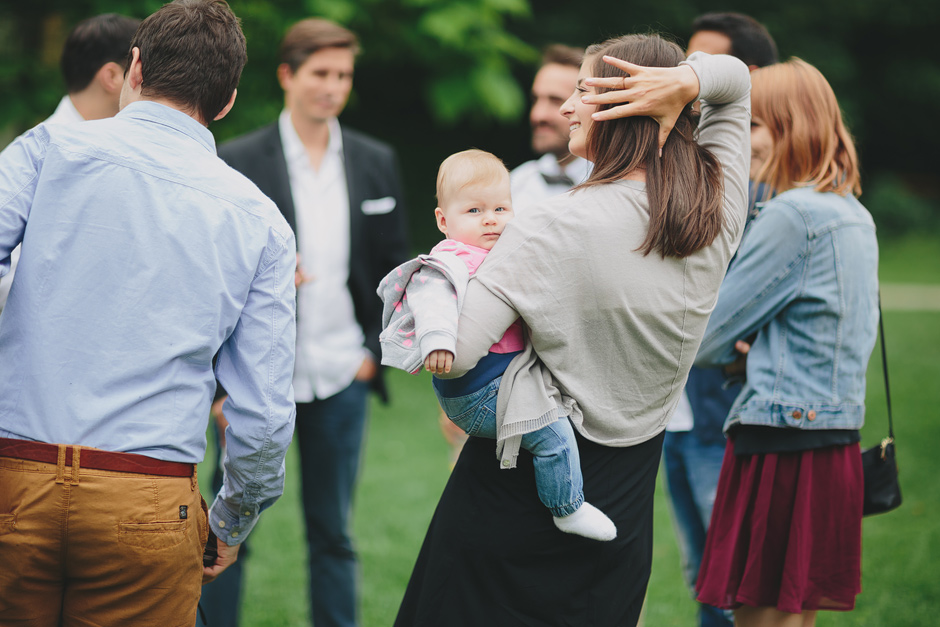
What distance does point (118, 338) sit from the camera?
2059 mm

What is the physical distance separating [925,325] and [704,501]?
37.0 ft

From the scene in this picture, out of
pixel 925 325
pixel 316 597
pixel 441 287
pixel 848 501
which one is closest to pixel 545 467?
pixel 441 287

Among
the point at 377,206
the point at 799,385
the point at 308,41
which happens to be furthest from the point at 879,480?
the point at 308,41

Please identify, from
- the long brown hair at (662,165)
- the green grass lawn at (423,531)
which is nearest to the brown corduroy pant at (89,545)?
the long brown hair at (662,165)

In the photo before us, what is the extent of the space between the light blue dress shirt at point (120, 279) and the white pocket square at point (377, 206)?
1949 mm

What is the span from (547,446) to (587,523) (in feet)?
0.75

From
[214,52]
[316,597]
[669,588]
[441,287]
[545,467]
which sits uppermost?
[214,52]

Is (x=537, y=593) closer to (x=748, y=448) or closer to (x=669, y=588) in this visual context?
(x=748, y=448)

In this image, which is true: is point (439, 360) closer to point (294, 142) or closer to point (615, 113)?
point (615, 113)

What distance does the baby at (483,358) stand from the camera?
204cm

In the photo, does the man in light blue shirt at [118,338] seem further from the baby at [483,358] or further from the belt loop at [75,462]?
the baby at [483,358]

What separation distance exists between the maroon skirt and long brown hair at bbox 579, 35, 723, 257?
1082 millimetres

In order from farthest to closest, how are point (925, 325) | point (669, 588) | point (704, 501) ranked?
point (925, 325), point (669, 588), point (704, 501)

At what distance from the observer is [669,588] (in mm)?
4973
